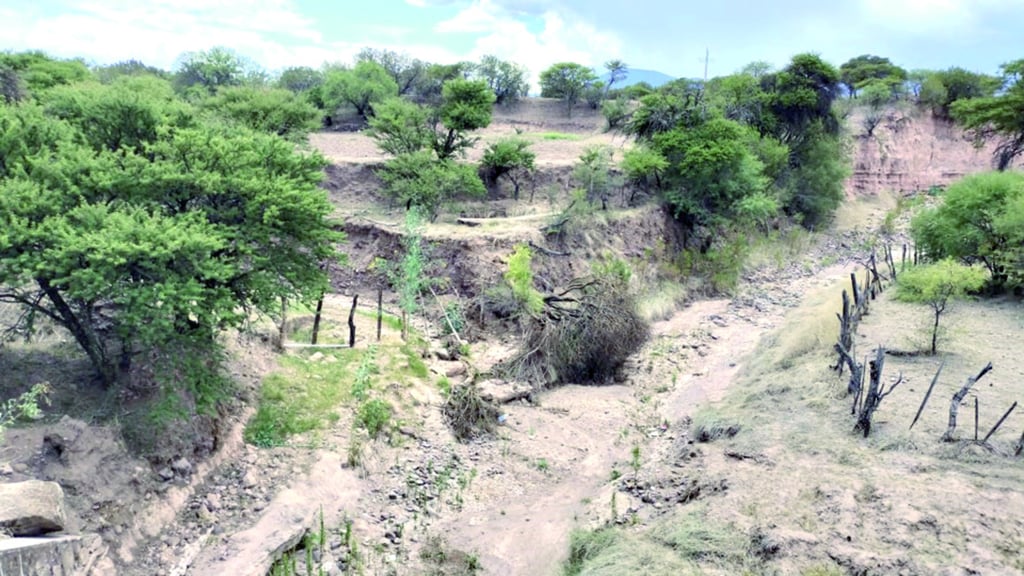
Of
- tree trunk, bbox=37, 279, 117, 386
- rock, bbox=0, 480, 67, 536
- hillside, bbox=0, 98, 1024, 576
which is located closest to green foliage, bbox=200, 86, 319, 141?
hillside, bbox=0, 98, 1024, 576

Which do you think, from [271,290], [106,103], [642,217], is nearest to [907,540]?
[271,290]

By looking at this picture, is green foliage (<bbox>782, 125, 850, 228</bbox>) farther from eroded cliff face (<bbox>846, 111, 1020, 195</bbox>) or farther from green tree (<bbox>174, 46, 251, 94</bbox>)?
green tree (<bbox>174, 46, 251, 94</bbox>)

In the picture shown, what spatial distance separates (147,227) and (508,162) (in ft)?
69.4

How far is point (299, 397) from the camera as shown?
16.0 meters

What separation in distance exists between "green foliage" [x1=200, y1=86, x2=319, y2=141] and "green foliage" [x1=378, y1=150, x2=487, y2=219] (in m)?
4.90

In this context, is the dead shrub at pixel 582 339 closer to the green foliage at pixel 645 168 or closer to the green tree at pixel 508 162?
the green foliage at pixel 645 168

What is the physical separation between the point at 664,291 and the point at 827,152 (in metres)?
18.0

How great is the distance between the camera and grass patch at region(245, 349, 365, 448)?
1464 centimetres

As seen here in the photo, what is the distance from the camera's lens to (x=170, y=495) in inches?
475

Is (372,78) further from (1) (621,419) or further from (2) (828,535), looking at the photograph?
(2) (828,535)

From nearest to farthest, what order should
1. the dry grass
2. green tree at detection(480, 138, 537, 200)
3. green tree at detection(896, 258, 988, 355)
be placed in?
1. the dry grass
2. green tree at detection(896, 258, 988, 355)
3. green tree at detection(480, 138, 537, 200)

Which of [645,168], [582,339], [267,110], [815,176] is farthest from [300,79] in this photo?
[582,339]

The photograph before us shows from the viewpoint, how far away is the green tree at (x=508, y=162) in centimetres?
3141

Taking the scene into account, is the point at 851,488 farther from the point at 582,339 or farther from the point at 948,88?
the point at 948,88
